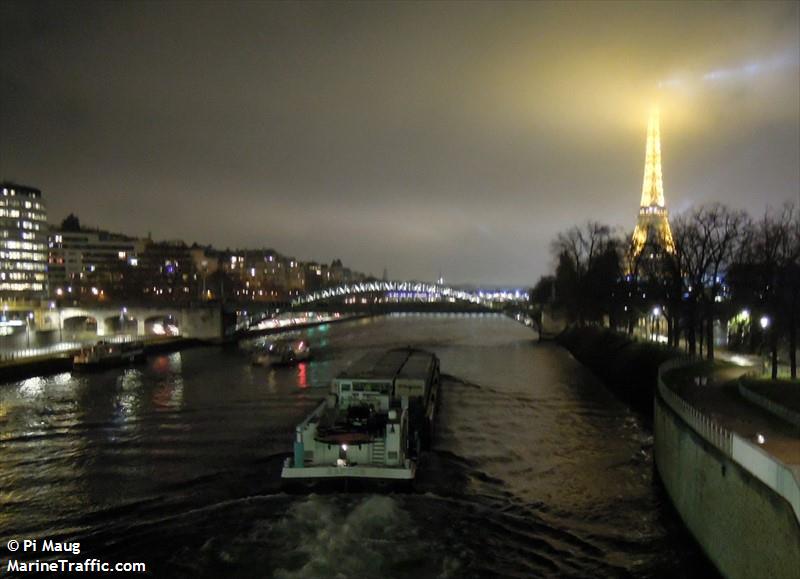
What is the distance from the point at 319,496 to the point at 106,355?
99.3ft

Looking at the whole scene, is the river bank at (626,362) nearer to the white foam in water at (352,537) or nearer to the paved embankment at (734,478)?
the paved embankment at (734,478)

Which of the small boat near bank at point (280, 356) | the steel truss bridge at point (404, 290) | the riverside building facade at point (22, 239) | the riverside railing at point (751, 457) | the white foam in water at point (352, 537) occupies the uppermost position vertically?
the riverside building facade at point (22, 239)

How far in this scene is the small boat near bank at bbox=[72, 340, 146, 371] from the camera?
1591 inches

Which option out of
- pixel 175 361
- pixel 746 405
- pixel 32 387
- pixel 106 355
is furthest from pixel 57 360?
pixel 746 405

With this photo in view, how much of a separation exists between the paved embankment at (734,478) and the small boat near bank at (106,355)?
32.3 metres

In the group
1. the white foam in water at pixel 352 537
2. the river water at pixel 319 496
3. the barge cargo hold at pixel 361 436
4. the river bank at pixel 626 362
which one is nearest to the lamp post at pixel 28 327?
the river water at pixel 319 496

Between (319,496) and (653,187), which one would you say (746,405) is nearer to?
(319,496)

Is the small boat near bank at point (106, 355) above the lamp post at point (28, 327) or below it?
below

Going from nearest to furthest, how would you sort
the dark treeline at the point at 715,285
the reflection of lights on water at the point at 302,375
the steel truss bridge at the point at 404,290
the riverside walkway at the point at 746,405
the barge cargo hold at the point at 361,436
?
the riverside walkway at the point at 746,405 < the barge cargo hold at the point at 361,436 < the dark treeline at the point at 715,285 < the reflection of lights on water at the point at 302,375 < the steel truss bridge at the point at 404,290

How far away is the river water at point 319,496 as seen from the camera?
13078 millimetres

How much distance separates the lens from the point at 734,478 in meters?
10.7

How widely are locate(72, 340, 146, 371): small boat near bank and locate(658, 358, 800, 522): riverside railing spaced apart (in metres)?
34.7

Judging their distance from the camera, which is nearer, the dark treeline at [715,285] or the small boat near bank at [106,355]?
the dark treeline at [715,285]

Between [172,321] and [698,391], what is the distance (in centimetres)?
6702
